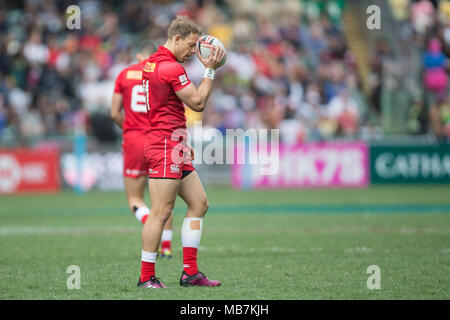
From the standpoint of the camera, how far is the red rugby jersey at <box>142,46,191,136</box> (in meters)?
7.20

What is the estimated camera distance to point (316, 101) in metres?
23.7

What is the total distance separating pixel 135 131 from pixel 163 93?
2779 mm

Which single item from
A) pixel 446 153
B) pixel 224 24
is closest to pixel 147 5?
pixel 224 24

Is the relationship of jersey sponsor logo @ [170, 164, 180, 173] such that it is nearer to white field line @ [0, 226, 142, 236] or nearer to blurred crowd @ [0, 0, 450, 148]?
white field line @ [0, 226, 142, 236]

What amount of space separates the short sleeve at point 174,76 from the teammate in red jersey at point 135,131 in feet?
8.65

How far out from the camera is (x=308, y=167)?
21.5 metres

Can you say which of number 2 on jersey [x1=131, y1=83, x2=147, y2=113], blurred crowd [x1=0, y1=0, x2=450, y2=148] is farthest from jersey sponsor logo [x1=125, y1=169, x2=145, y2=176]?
blurred crowd [x1=0, y1=0, x2=450, y2=148]

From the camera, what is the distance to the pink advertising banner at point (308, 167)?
2131cm

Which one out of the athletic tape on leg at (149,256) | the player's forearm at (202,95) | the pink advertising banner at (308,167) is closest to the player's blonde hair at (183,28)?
the player's forearm at (202,95)

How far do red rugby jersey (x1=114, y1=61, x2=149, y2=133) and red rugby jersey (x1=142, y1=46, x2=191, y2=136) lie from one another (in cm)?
245

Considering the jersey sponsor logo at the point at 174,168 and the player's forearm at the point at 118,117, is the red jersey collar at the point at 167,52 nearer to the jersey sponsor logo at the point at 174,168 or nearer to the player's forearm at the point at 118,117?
the jersey sponsor logo at the point at 174,168

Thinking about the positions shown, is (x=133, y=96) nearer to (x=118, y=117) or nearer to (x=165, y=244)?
(x=118, y=117)

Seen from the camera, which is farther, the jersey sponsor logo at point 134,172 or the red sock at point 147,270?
the jersey sponsor logo at point 134,172

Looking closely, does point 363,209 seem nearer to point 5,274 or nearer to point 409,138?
point 409,138
